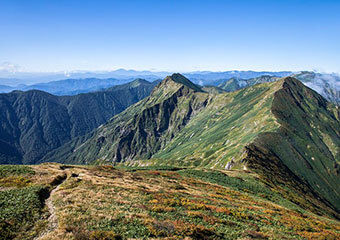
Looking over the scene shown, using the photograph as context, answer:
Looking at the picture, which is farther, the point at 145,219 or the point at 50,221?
the point at 145,219

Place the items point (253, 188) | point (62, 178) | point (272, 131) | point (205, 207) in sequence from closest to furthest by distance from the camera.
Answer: point (205, 207) → point (62, 178) → point (253, 188) → point (272, 131)

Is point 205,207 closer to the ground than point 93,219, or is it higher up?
closer to the ground

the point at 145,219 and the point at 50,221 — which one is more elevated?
the point at 50,221

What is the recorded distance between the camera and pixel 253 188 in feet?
258

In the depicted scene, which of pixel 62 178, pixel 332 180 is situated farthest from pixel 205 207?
pixel 332 180

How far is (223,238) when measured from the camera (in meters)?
25.4

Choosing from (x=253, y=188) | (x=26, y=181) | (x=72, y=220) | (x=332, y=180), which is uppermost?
(x=72, y=220)

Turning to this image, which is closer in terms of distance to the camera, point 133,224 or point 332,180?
point 133,224

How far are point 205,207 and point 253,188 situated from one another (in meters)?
49.8

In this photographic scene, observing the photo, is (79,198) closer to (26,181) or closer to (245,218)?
(26,181)

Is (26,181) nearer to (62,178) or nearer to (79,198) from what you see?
(62,178)

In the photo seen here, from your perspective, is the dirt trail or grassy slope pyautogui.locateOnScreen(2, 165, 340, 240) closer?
the dirt trail

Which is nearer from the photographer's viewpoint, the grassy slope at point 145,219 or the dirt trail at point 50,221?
the dirt trail at point 50,221

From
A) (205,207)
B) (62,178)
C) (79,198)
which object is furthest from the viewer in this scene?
(62,178)
